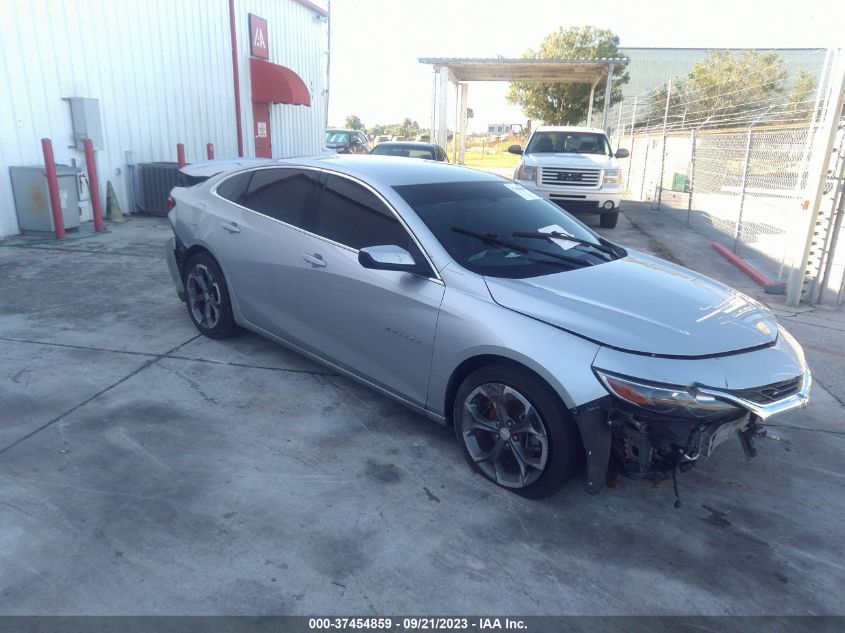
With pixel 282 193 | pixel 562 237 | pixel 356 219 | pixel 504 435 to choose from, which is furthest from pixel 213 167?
pixel 504 435

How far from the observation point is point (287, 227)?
4.25 metres

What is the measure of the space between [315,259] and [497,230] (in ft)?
3.92

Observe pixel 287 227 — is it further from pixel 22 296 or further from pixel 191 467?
pixel 22 296

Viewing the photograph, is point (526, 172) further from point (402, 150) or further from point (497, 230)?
point (497, 230)

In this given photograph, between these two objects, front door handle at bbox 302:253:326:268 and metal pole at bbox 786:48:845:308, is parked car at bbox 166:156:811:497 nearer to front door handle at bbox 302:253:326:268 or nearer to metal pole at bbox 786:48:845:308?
front door handle at bbox 302:253:326:268

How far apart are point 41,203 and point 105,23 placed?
3832 millimetres

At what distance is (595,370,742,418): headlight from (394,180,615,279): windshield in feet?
3.02

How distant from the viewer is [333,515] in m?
2.96

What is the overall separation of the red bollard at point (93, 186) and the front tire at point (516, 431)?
8631 mm

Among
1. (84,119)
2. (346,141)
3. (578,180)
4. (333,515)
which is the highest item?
(84,119)

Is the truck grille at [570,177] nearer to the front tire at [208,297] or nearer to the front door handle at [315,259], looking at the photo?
the front tire at [208,297]

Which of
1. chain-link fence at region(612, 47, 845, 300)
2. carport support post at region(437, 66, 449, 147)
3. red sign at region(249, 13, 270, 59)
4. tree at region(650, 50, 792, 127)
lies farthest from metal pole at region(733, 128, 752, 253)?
red sign at region(249, 13, 270, 59)

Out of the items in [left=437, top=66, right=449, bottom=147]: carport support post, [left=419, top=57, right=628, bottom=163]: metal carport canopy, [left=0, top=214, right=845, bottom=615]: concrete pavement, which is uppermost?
[left=419, top=57, right=628, bottom=163]: metal carport canopy

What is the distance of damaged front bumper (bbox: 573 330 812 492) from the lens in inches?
107
